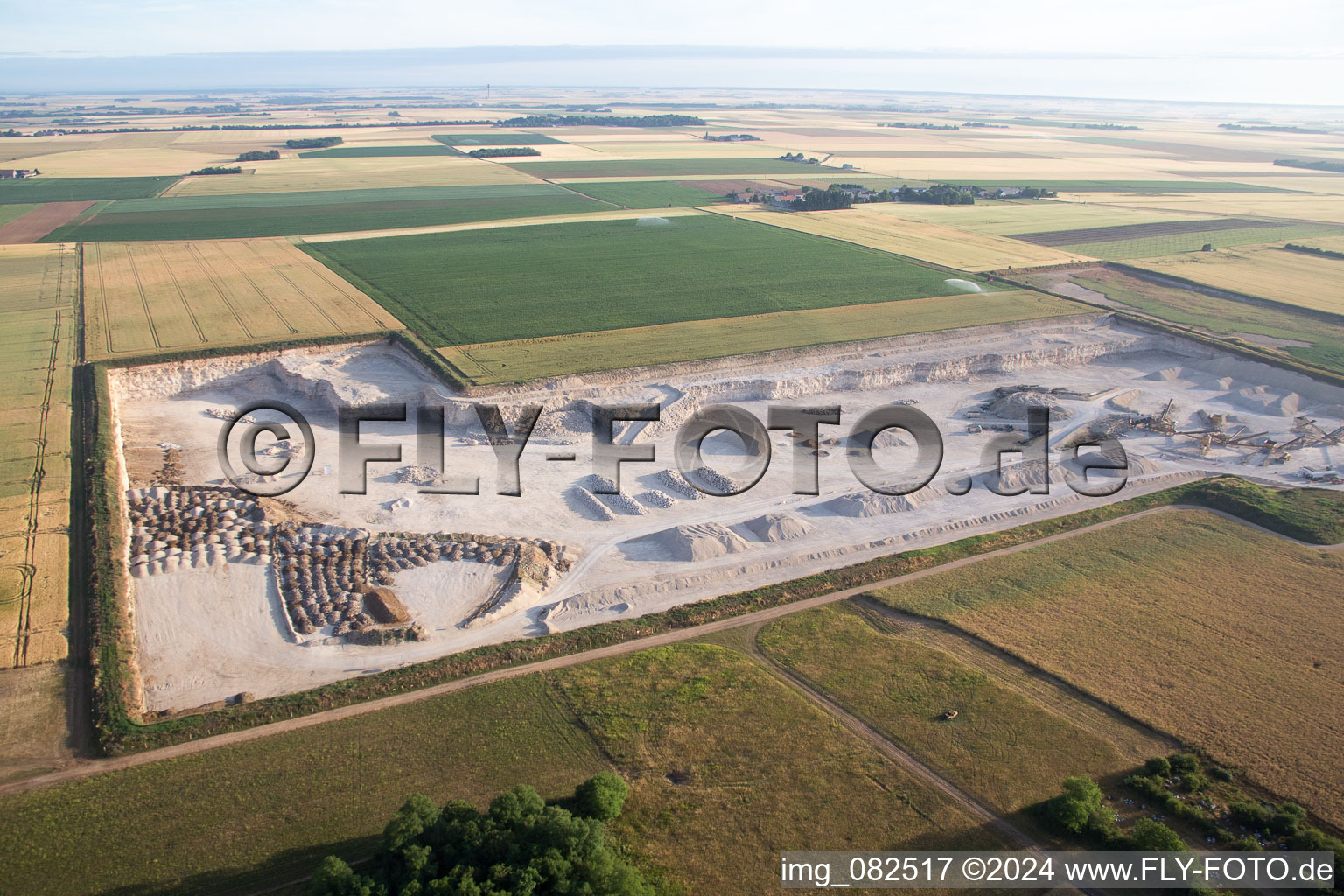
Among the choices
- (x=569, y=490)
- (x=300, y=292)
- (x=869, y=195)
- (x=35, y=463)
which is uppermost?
(x=869, y=195)

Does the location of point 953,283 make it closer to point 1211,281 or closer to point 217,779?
point 1211,281

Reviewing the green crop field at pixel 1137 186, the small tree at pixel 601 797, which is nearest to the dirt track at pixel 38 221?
the small tree at pixel 601 797

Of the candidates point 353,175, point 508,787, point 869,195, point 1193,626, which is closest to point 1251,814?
point 1193,626

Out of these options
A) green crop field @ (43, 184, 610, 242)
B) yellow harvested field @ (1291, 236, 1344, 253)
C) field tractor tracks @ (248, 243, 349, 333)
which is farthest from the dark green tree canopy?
yellow harvested field @ (1291, 236, 1344, 253)

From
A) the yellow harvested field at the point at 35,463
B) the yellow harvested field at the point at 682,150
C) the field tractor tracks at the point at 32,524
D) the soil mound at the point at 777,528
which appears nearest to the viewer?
the field tractor tracks at the point at 32,524

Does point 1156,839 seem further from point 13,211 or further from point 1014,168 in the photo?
point 1014,168

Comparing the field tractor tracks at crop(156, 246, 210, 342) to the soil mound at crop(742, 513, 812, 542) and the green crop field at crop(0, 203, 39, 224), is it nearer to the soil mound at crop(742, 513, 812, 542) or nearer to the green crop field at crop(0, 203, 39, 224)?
the green crop field at crop(0, 203, 39, 224)

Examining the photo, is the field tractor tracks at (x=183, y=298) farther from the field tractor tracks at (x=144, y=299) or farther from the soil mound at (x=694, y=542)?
the soil mound at (x=694, y=542)
